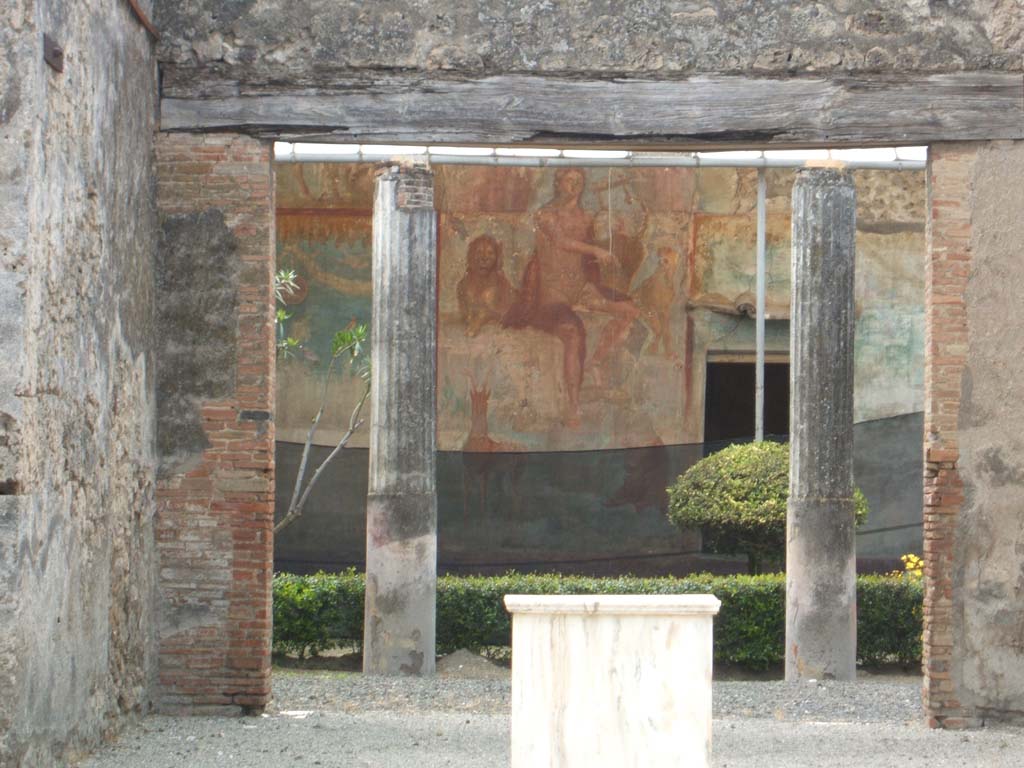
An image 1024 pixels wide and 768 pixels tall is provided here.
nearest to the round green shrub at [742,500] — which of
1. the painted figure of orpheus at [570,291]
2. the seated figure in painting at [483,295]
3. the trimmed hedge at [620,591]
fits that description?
the trimmed hedge at [620,591]

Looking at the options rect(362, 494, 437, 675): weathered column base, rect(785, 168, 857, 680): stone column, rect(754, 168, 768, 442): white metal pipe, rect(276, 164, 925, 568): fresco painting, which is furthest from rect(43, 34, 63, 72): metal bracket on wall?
rect(276, 164, 925, 568): fresco painting

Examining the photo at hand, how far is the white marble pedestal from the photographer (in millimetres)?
5383

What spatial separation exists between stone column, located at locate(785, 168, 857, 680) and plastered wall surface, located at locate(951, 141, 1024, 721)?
3854 millimetres

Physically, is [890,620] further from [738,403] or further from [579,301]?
[738,403]

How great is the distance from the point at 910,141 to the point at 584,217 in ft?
35.3

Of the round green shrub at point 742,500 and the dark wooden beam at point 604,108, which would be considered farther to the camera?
the round green shrub at point 742,500

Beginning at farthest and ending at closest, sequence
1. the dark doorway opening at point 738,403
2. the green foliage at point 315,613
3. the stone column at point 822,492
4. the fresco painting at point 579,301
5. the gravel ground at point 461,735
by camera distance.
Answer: the dark doorway opening at point 738,403 → the fresco painting at point 579,301 → the green foliage at point 315,613 → the stone column at point 822,492 → the gravel ground at point 461,735

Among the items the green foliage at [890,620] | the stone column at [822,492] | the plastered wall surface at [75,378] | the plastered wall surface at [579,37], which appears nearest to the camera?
the plastered wall surface at [75,378]

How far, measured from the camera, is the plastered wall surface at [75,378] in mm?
6008

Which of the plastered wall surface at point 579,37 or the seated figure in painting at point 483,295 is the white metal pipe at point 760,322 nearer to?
the seated figure in painting at point 483,295

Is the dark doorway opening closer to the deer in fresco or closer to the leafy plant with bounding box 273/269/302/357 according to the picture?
the deer in fresco

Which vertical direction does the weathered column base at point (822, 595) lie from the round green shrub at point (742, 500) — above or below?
below

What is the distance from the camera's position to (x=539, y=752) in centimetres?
542

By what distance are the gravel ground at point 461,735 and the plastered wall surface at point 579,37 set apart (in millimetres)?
3410
